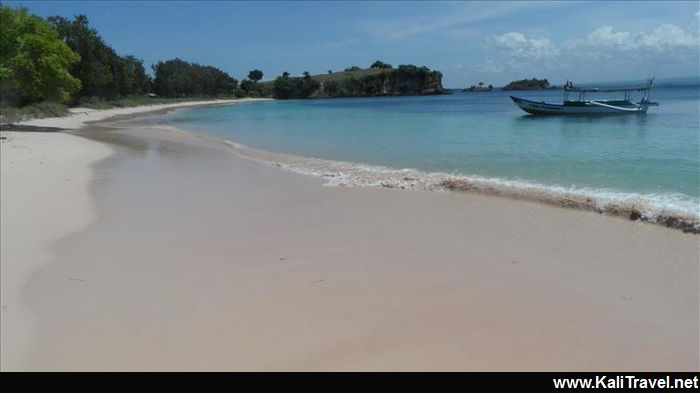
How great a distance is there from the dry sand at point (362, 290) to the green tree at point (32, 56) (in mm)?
19884

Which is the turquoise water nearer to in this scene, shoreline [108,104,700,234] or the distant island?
shoreline [108,104,700,234]

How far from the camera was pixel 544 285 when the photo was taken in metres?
5.43

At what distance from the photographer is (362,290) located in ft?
17.2

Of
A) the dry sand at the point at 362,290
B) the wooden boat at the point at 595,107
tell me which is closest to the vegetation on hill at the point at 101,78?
the dry sand at the point at 362,290

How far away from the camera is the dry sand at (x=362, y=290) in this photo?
3988 millimetres

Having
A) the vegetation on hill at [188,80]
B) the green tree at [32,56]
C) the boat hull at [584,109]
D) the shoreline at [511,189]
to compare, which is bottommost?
the shoreline at [511,189]

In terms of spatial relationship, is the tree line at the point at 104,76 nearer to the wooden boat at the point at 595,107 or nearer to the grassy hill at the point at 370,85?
the grassy hill at the point at 370,85

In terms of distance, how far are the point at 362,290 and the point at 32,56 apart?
86.9 feet

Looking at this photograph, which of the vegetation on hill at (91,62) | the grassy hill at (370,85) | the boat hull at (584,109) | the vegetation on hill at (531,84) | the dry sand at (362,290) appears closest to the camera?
the dry sand at (362,290)

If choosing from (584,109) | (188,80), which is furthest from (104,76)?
(188,80)

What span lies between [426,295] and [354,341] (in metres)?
1.21

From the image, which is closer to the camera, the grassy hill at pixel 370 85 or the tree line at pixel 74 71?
the tree line at pixel 74 71

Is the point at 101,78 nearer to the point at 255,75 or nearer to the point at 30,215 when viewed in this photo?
the point at 30,215

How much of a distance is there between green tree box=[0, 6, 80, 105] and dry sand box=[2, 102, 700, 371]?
65.2 ft
